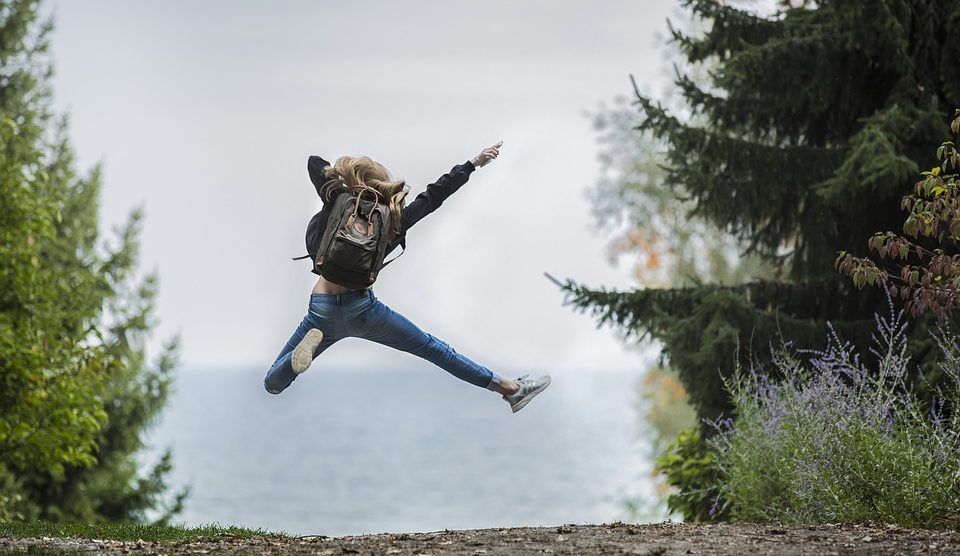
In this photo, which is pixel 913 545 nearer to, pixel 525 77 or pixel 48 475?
pixel 48 475

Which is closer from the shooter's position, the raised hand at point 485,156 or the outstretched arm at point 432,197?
the outstretched arm at point 432,197

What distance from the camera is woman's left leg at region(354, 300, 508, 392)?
22.6ft

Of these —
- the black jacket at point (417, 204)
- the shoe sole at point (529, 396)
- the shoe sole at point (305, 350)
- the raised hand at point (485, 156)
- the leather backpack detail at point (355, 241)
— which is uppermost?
the raised hand at point (485, 156)

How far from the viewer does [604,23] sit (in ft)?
170

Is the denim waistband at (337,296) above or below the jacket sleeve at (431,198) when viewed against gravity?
below

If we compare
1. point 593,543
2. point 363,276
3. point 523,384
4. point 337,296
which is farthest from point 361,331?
point 593,543

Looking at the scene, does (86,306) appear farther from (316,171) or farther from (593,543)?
(593,543)

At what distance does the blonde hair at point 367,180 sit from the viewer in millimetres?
6879

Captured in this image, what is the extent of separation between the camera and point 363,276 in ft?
22.0

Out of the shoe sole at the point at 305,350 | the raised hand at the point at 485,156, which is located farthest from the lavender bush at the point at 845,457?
the shoe sole at the point at 305,350

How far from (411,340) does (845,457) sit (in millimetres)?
3041

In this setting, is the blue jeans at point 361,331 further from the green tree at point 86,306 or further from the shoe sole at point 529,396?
the green tree at point 86,306

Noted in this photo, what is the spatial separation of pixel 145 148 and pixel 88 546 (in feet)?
243

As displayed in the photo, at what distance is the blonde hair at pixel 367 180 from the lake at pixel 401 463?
1705 cm
